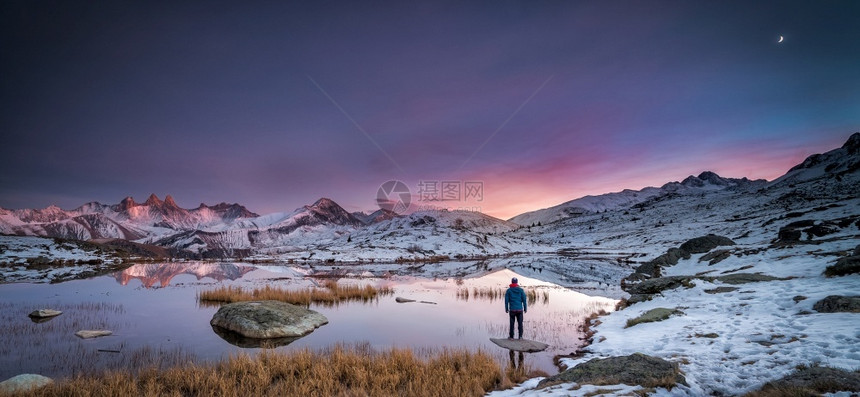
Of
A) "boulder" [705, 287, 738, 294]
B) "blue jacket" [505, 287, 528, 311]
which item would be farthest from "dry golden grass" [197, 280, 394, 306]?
"boulder" [705, 287, 738, 294]

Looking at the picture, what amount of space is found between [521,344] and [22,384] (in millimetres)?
16520

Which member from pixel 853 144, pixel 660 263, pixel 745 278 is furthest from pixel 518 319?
pixel 853 144

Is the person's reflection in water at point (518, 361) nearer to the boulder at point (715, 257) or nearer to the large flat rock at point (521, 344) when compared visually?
the large flat rock at point (521, 344)

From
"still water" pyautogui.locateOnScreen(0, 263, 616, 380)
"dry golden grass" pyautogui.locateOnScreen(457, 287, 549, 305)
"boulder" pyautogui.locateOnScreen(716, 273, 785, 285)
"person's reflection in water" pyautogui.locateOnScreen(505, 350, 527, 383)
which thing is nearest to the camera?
"person's reflection in water" pyautogui.locateOnScreen(505, 350, 527, 383)

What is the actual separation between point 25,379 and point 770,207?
173m

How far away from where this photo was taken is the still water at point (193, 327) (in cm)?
1386

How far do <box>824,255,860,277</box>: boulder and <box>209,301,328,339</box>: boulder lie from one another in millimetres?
27598

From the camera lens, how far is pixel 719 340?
12516mm

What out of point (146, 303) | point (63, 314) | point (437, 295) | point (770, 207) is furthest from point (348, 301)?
point (770, 207)

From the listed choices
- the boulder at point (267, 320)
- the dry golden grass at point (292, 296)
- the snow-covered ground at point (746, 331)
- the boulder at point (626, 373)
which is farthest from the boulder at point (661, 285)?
the boulder at point (267, 320)

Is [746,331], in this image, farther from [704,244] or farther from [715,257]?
[704,244]

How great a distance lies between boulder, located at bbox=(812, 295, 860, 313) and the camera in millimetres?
12695

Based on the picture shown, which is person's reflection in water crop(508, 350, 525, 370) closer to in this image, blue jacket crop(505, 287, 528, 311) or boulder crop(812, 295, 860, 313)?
blue jacket crop(505, 287, 528, 311)

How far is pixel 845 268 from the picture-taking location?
1844 centimetres
